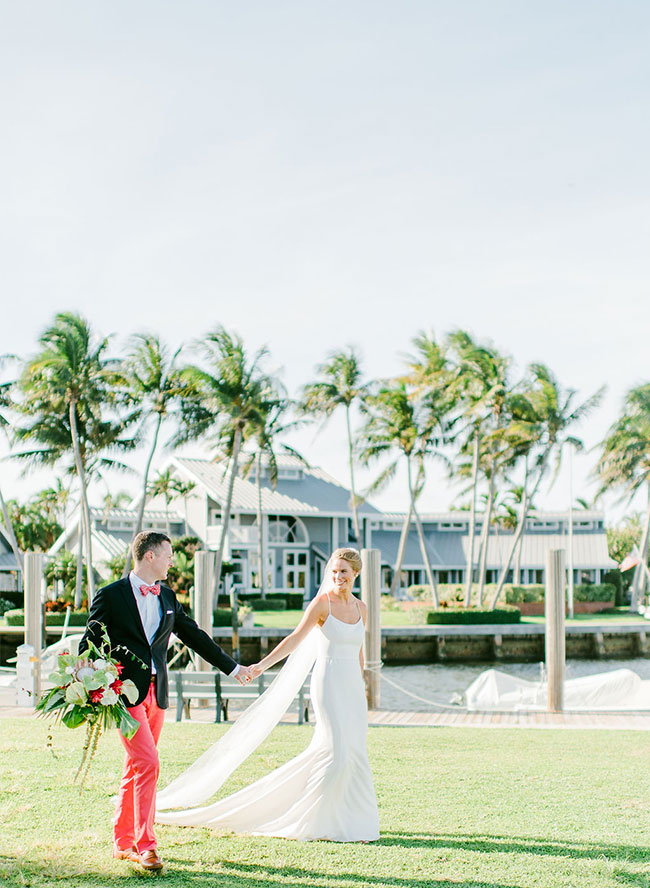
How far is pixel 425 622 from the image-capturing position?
1331 inches

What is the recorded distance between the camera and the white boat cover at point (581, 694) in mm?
17703

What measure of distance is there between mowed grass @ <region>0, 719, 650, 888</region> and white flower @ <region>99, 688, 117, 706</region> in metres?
0.85

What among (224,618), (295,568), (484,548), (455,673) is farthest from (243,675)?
(295,568)

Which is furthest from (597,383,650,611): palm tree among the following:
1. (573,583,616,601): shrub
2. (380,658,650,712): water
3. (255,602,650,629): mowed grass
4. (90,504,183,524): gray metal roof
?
(90,504,183,524): gray metal roof

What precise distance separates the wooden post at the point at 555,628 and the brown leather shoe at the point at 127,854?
9.10 m

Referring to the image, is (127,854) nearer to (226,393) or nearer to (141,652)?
(141,652)

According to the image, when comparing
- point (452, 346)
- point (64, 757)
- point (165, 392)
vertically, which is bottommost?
point (64, 757)

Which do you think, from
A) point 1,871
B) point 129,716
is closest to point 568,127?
point 129,716

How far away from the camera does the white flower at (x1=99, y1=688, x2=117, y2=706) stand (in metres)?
4.64

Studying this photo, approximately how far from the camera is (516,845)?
17.5 feet

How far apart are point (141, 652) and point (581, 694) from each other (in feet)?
49.2

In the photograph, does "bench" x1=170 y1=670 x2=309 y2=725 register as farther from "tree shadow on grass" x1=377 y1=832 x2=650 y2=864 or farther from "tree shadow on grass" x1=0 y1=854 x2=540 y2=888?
"tree shadow on grass" x1=0 y1=854 x2=540 y2=888

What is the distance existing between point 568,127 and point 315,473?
43.2m

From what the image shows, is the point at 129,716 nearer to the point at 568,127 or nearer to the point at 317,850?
the point at 317,850
